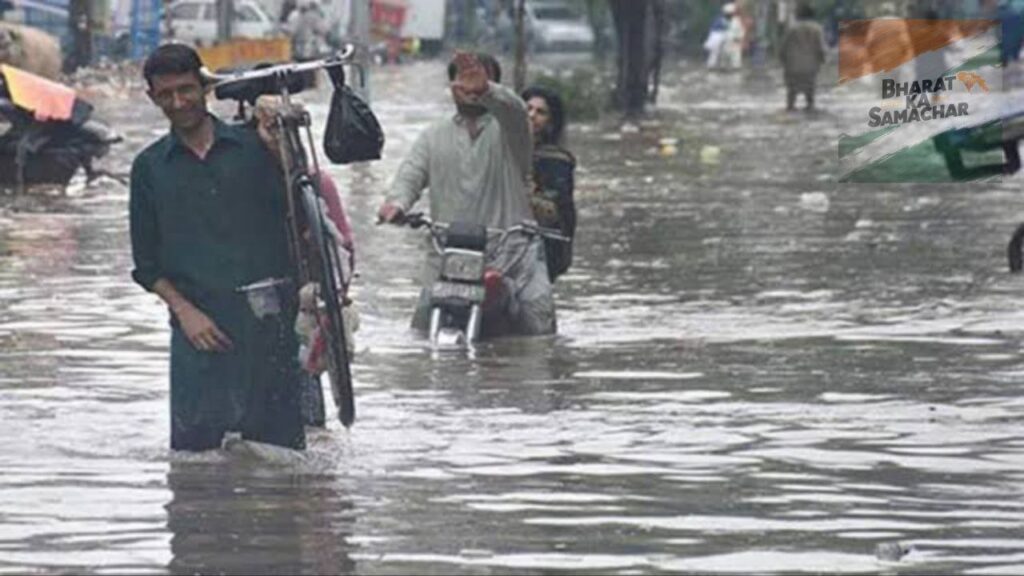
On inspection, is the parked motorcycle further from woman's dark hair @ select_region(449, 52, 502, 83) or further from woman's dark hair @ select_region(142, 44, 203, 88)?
woman's dark hair @ select_region(142, 44, 203, 88)

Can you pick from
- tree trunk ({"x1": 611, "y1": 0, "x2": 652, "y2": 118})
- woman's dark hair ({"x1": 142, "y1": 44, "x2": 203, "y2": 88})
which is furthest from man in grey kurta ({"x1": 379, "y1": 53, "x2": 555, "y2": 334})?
tree trunk ({"x1": 611, "y1": 0, "x2": 652, "y2": 118})

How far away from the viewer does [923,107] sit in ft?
72.8

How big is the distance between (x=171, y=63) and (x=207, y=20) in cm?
5470

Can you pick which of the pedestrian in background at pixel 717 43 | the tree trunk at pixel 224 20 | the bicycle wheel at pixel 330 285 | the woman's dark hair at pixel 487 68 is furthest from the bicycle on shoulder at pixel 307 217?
the pedestrian in background at pixel 717 43

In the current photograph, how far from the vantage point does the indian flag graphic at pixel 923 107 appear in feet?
37.0

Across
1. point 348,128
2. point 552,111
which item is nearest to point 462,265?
point 552,111

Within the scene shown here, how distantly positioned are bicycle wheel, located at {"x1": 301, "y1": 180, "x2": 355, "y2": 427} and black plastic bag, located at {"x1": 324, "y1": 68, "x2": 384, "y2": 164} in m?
0.34

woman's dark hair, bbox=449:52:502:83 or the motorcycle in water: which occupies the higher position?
woman's dark hair, bbox=449:52:502:83

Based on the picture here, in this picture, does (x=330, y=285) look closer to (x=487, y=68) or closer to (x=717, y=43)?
(x=487, y=68)

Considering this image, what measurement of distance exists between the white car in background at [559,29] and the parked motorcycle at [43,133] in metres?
50.1

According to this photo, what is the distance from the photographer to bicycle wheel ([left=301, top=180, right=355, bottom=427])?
1140cm

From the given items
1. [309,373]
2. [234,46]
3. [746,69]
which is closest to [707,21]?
[746,69]

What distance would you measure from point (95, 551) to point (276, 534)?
0.59 metres

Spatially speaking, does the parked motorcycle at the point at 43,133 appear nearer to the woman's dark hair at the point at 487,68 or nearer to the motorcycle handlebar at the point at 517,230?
the motorcycle handlebar at the point at 517,230
